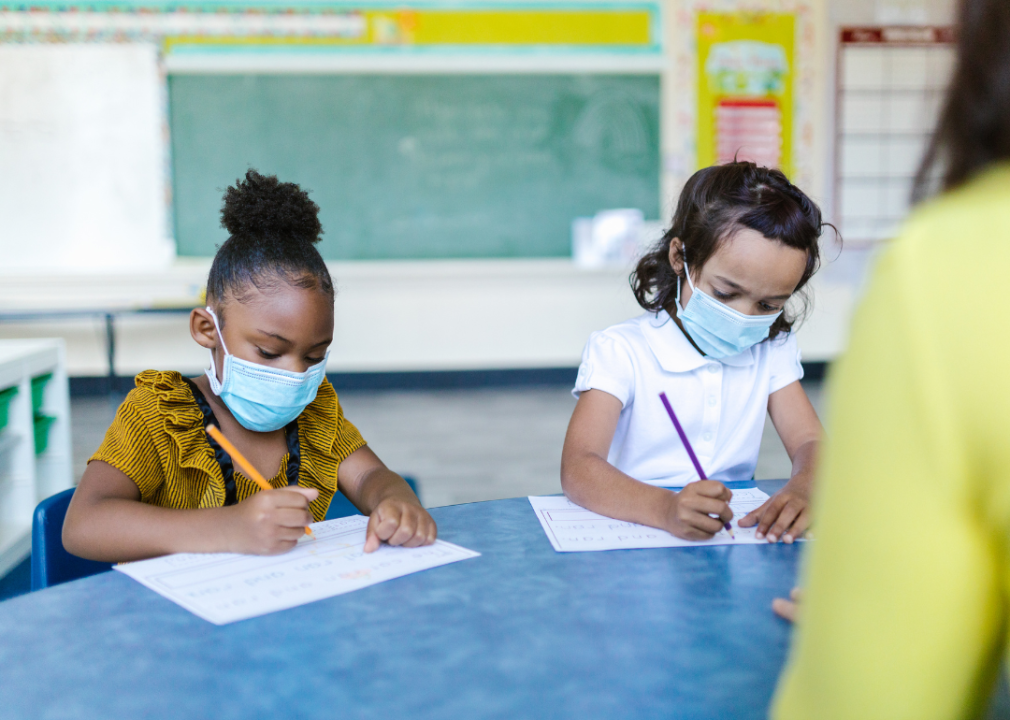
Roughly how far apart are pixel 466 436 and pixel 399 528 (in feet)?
9.64

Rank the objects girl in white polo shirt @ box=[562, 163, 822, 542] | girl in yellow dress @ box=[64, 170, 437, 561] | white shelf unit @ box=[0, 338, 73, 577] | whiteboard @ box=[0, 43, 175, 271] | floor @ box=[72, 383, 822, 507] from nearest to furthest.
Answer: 1. girl in yellow dress @ box=[64, 170, 437, 561]
2. girl in white polo shirt @ box=[562, 163, 822, 542]
3. white shelf unit @ box=[0, 338, 73, 577]
4. floor @ box=[72, 383, 822, 507]
5. whiteboard @ box=[0, 43, 175, 271]

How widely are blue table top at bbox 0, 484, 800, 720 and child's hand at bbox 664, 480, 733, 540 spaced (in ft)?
0.19

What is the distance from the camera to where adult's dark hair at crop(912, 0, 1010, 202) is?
29 centimetres

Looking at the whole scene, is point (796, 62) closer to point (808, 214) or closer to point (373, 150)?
point (373, 150)

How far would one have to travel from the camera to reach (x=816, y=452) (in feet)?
3.58

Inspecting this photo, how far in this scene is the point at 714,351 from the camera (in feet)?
4.05

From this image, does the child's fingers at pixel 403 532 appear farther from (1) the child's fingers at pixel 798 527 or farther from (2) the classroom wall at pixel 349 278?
(2) the classroom wall at pixel 349 278

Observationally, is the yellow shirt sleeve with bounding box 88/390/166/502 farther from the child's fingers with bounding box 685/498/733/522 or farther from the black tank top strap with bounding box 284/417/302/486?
the child's fingers with bounding box 685/498/733/522

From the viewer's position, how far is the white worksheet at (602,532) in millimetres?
781

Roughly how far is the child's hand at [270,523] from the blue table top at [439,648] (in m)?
0.11

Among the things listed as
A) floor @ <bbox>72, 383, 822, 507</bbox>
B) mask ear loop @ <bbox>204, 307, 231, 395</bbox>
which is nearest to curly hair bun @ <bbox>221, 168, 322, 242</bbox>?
mask ear loop @ <bbox>204, 307, 231, 395</bbox>

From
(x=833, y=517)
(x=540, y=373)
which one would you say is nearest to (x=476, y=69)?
(x=540, y=373)

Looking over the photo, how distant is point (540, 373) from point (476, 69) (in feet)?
5.96

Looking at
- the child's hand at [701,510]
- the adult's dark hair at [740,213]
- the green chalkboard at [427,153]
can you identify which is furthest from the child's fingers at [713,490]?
the green chalkboard at [427,153]
